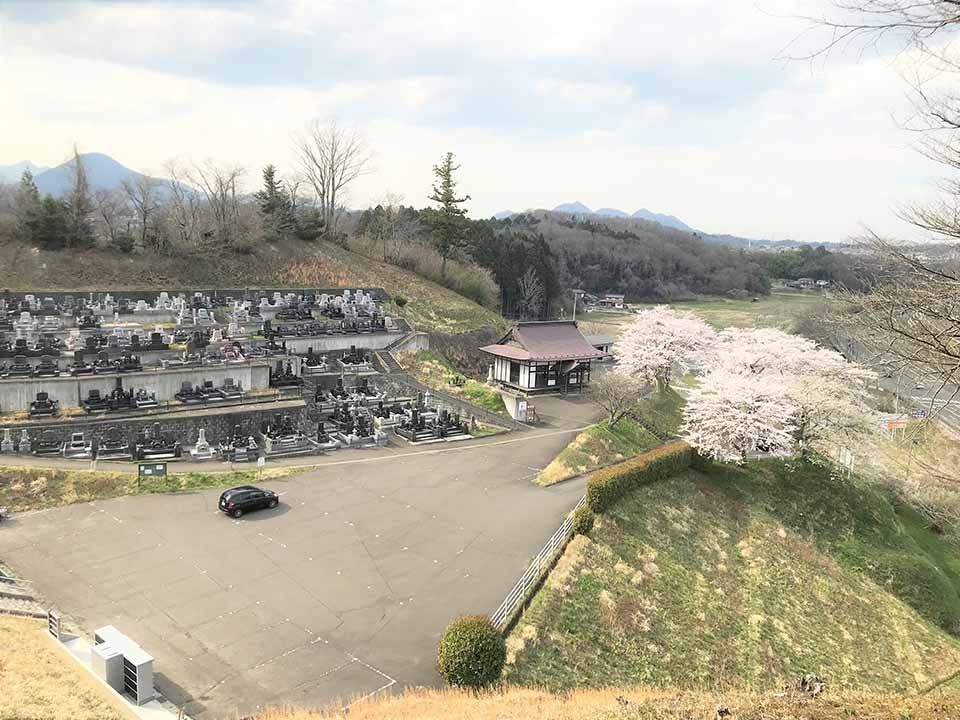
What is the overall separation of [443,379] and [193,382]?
12605 millimetres

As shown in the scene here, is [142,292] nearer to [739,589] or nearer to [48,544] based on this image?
[48,544]

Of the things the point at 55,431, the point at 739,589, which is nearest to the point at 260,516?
the point at 55,431

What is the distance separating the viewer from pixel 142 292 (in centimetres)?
3738

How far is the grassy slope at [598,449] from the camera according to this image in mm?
22844

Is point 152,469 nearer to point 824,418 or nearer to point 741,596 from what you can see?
point 741,596

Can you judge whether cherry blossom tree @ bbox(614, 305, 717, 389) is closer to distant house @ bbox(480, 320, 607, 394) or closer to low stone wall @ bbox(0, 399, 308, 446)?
distant house @ bbox(480, 320, 607, 394)

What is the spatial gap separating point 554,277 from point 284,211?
34753 millimetres

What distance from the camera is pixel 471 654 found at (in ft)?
36.6

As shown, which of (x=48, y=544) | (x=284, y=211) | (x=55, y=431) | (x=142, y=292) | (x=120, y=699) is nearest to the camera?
(x=120, y=699)

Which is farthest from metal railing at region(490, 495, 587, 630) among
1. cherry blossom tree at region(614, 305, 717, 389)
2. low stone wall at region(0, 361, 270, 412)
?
cherry blossom tree at region(614, 305, 717, 389)

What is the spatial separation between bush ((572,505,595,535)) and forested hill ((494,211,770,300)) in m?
83.7

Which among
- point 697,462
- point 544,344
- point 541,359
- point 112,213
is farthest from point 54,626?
point 112,213

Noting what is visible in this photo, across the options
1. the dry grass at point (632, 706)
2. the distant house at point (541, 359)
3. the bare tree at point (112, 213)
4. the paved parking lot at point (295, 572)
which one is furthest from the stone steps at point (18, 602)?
the bare tree at point (112, 213)

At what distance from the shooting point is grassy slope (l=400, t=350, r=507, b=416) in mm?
30656
